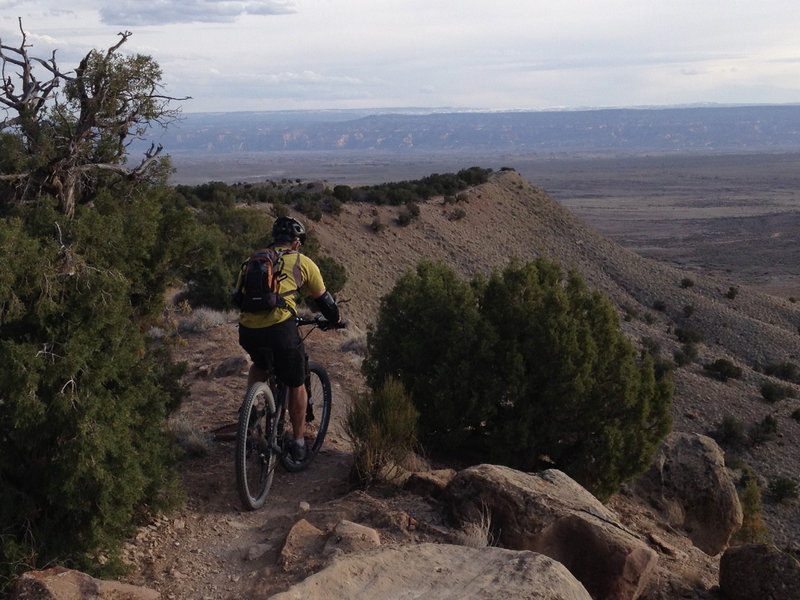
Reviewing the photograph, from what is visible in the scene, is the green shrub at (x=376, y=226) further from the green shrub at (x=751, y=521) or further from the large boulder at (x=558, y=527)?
the large boulder at (x=558, y=527)

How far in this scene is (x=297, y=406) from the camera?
19.8ft

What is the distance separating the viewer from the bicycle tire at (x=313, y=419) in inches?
252

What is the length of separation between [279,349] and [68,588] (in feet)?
7.21

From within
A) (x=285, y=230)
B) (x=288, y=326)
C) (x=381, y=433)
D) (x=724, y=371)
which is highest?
(x=285, y=230)

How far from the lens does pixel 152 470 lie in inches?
195

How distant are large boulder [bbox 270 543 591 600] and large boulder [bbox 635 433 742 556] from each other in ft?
16.0

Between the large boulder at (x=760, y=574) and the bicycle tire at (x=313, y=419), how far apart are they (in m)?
3.36

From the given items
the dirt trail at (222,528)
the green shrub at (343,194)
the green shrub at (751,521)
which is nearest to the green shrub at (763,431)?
the green shrub at (751,521)

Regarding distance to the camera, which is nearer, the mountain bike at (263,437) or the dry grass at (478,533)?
the dry grass at (478,533)

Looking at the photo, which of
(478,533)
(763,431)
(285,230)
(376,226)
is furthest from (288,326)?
(376,226)

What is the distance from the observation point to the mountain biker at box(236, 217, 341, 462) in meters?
5.60

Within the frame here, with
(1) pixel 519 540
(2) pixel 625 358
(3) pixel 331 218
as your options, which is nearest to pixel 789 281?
(3) pixel 331 218

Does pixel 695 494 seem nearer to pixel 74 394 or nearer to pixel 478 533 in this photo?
pixel 478 533

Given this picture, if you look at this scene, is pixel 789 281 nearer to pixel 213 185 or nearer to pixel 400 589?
pixel 213 185
